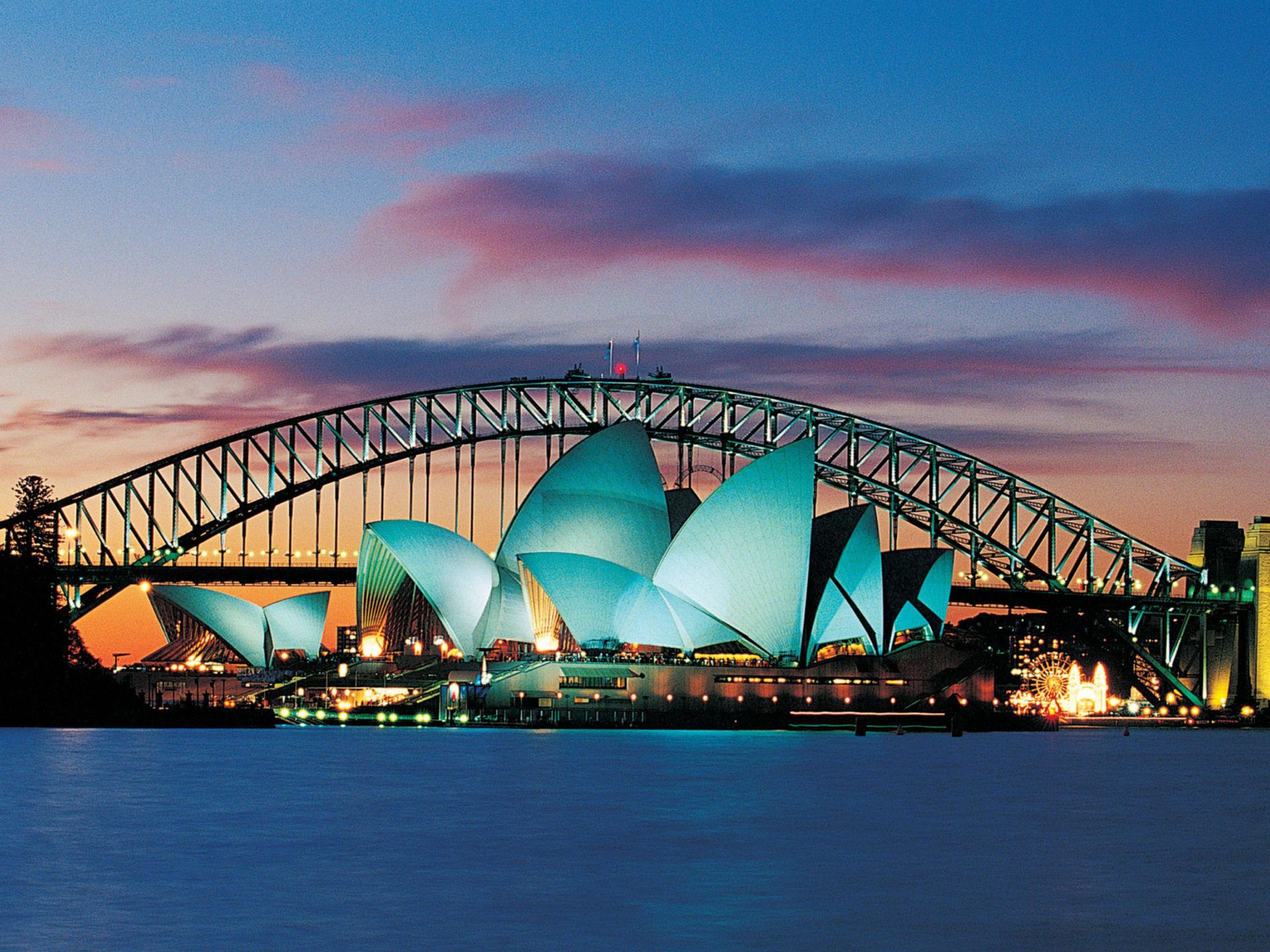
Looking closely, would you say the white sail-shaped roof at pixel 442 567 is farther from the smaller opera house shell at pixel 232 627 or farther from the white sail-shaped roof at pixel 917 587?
Answer: the smaller opera house shell at pixel 232 627

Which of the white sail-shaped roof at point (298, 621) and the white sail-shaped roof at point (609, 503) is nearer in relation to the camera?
the white sail-shaped roof at point (609, 503)

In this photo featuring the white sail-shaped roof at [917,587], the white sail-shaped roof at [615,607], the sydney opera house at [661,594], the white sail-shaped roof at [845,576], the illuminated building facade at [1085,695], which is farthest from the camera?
the illuminated building facade at [1085,695]

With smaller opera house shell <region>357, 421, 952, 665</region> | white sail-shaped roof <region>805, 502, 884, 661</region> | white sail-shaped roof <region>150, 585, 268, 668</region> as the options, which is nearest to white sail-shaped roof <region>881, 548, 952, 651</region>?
smaller opera house shell <region>357, 421, 952, 665</region>

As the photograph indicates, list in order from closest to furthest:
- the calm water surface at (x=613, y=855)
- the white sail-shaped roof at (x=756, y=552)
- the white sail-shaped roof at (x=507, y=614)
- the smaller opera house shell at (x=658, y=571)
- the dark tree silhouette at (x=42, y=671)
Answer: the calm water surface at (x=613, y=855) → the dark tree silhouette at (x=42, y=671) → the white sail-shaped roof at (x=756, y=552) → the smaller opera house shell at (x=658, y=571) → the white sail-shaped roof at (x=507, y=614)

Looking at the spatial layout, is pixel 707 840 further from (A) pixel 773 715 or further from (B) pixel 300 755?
(A) pixel 773 715

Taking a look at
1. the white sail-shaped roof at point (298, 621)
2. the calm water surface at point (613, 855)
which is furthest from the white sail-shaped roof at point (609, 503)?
the white sail-shaped roof at point (298, 621)

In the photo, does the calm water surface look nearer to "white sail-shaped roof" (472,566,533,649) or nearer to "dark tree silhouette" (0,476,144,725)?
"dark tree silhouette" (0,476,144,725)
